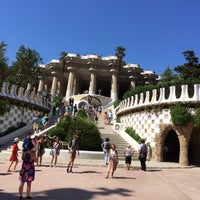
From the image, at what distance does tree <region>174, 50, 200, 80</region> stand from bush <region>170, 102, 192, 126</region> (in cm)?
1900

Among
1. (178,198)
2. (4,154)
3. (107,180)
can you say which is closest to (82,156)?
(4,154)

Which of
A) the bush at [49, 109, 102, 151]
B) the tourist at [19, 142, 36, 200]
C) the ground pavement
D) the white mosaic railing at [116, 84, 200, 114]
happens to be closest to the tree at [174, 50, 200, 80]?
the white mosaic railing at [116, 84, 200, 114]

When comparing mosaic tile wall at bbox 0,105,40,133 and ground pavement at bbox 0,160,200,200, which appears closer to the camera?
ground pavement at bbox 0,160,200,200

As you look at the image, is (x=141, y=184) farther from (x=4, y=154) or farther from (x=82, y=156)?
(x=4, y=154)

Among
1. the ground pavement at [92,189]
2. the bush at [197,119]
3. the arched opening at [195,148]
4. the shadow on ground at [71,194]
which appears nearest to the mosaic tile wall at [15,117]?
the ground pavement at [92,189]

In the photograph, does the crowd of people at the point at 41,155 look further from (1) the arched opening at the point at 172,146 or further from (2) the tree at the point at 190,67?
(2) the tree at the point at 190,67

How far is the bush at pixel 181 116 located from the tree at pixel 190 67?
18999mm

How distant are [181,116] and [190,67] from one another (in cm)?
2126

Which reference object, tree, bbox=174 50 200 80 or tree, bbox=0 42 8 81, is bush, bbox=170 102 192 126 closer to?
tree, bbox=174 50 200 80

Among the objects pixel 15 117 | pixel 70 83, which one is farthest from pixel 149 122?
pixel 70 83

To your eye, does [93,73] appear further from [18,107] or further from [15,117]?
[15,117]

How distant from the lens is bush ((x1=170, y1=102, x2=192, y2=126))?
620 inches

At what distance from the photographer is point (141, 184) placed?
818cm

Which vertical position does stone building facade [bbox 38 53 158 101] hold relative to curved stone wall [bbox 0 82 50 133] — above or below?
above
